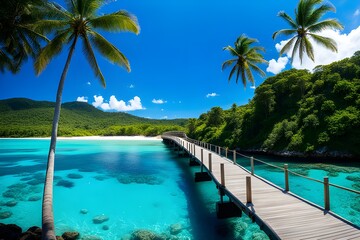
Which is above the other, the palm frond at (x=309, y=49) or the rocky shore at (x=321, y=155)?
the palm frond at (x=309, y=49)

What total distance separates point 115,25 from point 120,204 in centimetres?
928

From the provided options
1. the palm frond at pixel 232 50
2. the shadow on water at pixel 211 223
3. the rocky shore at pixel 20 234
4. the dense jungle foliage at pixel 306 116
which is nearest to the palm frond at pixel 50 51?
the rocky shore at pixel 20 234

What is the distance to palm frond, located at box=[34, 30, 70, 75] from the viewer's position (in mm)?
8375

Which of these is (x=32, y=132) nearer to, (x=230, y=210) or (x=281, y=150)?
(x=281, y=150)

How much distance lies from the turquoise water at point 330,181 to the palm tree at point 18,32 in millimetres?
15702

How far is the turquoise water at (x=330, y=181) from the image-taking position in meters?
10.4

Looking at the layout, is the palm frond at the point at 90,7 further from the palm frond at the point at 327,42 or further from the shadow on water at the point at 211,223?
the palm frond at the point at 327,42

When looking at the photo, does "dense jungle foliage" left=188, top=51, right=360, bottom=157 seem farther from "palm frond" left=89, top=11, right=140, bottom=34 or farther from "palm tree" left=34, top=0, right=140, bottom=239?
Result: "palm tree" left=34, top=0, right=140, bottom=239

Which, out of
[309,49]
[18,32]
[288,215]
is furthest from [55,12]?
[309,49]

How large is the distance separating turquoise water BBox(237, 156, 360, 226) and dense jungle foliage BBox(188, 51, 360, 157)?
2.39m

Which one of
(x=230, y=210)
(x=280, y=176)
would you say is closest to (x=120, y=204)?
(x=230, y=210)

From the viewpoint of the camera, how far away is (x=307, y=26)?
18375mm

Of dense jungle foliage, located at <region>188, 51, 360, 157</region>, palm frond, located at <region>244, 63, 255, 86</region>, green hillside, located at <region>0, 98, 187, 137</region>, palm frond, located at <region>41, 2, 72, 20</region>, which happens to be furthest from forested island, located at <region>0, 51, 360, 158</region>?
green hillside, located at <region>0, 98, 187, 137</region>

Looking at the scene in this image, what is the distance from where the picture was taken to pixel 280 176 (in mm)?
16984
